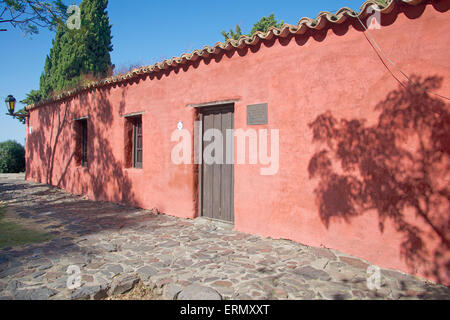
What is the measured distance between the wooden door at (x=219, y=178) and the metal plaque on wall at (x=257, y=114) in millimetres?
554

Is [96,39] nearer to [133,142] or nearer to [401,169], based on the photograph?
[133,142]

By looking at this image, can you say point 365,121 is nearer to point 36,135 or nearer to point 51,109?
point 51,109

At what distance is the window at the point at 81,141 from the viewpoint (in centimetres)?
995

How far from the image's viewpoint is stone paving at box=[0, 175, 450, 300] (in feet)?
9.84

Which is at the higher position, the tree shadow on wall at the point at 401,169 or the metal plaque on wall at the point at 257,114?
the metal plaque on wall at the point at 257,114

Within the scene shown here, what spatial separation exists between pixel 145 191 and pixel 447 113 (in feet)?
19.7

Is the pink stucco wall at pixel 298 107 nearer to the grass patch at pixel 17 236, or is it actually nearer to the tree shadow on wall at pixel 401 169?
the tree shadow on wall at pixel 401 169

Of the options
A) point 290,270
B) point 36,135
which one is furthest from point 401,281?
point 36,135

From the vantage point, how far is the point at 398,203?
347cm

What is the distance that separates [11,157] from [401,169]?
70.4 ft

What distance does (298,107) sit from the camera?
4469mm

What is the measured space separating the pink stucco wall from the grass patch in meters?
2.44

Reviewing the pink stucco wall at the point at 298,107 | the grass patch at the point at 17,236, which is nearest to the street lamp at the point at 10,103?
the pink stucco wall at the point at 298,107

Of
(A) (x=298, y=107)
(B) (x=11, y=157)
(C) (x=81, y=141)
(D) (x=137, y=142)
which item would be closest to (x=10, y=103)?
(C) (x=81, y=141)
